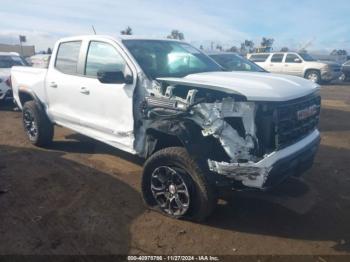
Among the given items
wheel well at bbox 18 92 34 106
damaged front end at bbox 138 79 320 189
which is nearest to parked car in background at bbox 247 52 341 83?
wheel well at bbox 18 92 34 106

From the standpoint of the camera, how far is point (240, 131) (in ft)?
11.4

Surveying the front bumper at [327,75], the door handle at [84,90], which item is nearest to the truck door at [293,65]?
the front bumper at [327,75]

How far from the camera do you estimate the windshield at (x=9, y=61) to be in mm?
11570

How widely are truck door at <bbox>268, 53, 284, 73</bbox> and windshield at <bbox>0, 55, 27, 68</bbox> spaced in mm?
13898

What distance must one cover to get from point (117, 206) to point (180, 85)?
168cm

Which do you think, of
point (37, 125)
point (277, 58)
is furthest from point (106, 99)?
point (277, 58)

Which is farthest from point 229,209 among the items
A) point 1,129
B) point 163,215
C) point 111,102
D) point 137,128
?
point 1,129

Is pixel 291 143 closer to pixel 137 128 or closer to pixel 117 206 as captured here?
pixel 137 128

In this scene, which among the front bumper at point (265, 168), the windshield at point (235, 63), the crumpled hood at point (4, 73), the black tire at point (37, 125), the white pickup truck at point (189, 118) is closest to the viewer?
the front bumper at point (265, 168)

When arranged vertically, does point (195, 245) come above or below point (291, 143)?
below

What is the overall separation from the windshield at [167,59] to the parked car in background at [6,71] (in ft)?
23.5

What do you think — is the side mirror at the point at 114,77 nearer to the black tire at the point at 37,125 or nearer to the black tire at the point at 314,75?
the black tire at the point at 37,125

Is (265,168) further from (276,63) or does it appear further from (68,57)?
(276,63)

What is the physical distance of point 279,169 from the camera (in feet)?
11.3
